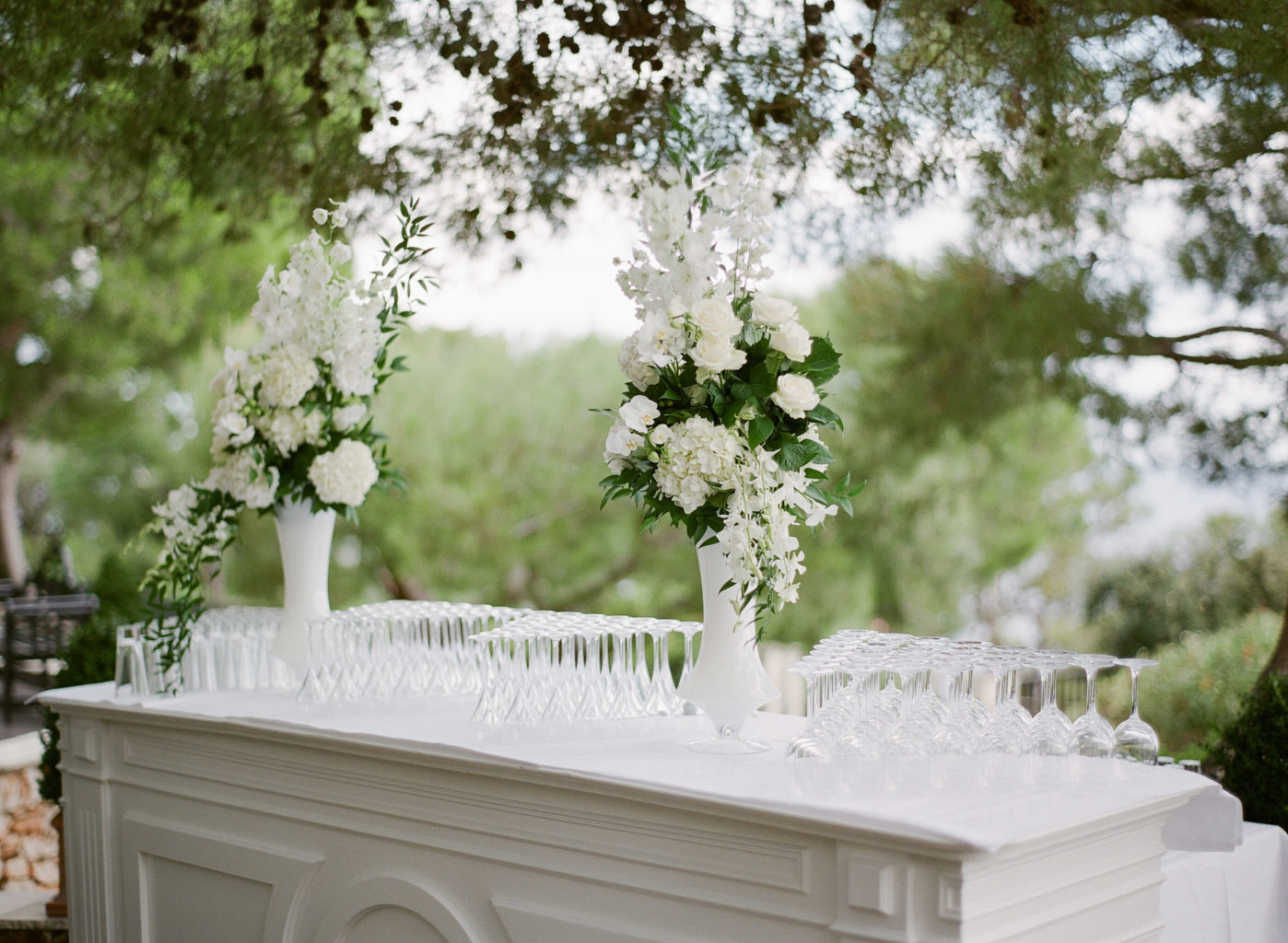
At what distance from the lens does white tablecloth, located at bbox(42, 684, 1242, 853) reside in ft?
5.49

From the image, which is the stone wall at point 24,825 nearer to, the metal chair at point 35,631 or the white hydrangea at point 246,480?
the metal chair at point 35,631

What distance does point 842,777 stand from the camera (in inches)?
74.5

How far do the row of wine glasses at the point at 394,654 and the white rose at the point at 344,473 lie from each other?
1.27 ft

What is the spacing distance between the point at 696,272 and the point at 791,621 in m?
9.21

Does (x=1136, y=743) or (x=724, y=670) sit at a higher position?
(x=724, y=670)

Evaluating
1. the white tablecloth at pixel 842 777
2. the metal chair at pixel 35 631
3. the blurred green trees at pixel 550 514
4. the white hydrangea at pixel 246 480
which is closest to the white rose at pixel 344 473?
the white hydrangea at pixel 246 480

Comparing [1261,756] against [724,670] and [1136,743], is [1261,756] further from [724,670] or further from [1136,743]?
[724,670]

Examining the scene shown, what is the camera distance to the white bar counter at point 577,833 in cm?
167

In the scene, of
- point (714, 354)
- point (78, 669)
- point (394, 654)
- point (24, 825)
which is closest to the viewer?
point (714, 354)

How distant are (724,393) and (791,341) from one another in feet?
0.46

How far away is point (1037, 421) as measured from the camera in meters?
9.65

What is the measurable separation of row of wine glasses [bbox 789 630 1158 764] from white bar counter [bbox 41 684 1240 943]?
1.8 inches

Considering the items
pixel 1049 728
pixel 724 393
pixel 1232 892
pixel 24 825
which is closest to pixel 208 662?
pixel 724 393

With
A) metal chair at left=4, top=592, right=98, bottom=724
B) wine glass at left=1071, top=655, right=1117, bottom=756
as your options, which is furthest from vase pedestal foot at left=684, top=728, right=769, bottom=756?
metal chair at left=4, top=592, right=98, bottom=724
